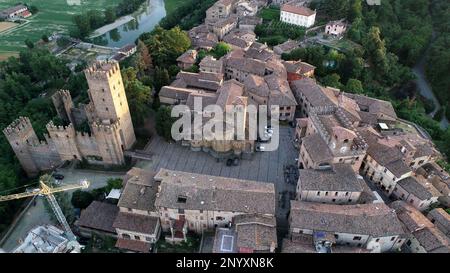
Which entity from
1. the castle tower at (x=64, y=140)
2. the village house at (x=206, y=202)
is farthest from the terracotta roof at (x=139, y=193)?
the castle tower at (x=64, y=140)

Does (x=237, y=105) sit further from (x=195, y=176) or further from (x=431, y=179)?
(x=431, y=179)

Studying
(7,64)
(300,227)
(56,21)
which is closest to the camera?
(300,227)

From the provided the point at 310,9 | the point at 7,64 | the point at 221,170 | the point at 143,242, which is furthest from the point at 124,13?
the point at 143,242

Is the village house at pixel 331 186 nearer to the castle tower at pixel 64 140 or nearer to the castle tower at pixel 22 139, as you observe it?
the castle tower at pixel 64 140

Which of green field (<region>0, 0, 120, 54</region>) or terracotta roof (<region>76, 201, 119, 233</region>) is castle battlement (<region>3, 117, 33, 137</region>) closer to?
terracotta roof (<region>76, 201, 119, 233</region>)

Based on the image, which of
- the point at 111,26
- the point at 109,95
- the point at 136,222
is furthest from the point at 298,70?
the point at 111,26

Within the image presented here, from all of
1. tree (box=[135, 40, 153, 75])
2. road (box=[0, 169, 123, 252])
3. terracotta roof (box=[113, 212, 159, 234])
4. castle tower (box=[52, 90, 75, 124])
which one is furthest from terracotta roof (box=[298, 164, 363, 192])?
tree (box=[135, 40, 153, 75])
